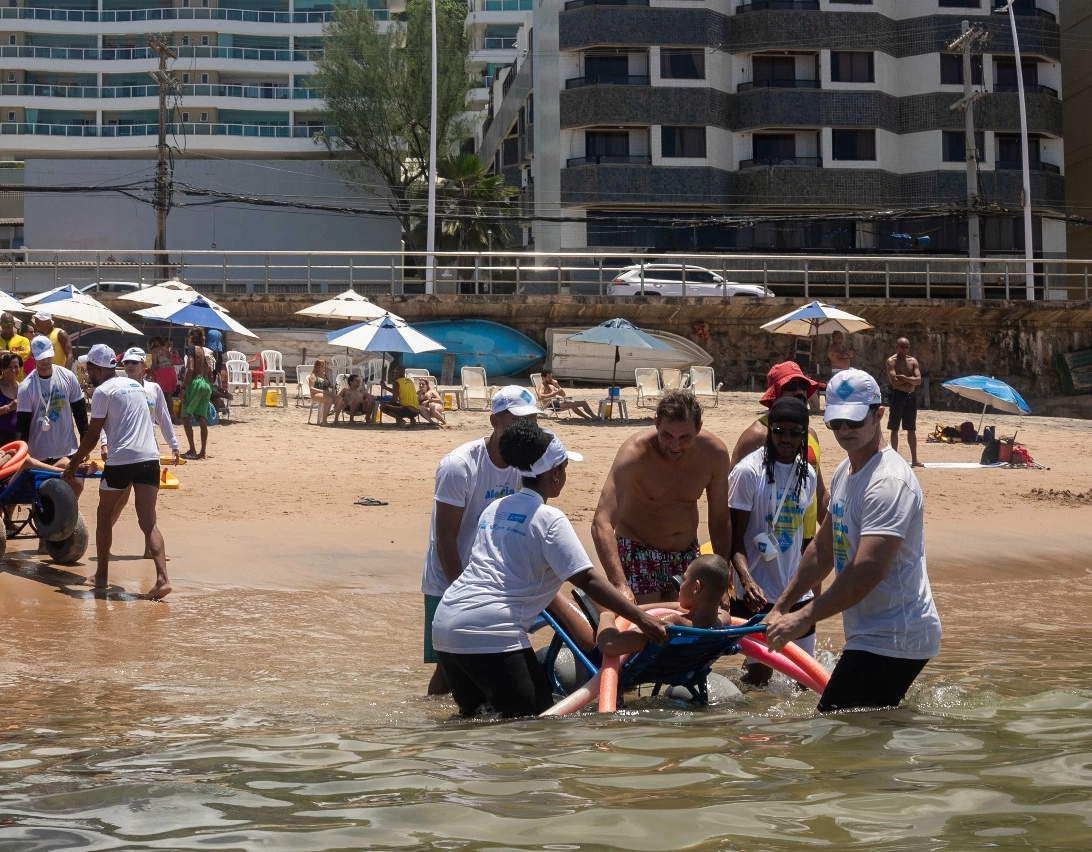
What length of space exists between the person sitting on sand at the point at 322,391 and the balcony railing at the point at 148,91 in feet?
115

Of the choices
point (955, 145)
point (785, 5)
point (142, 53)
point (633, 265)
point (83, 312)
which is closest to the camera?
point (83, 312)

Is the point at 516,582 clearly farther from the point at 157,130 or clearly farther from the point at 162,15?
the point at 162,15

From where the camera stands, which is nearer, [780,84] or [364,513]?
[364,513]

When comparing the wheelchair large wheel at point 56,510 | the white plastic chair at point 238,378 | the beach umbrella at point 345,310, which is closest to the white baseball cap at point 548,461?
the wheelchair large wheel at point 56,510

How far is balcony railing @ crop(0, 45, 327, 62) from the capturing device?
54875 millimetres

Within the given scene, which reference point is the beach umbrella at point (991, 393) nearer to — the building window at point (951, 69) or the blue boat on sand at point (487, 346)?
the blue boat on sand at point (487, 346)

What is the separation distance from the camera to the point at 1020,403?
18125mm

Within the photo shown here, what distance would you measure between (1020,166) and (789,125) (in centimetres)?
736

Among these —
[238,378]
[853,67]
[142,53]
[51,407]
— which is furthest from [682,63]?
[51,407]

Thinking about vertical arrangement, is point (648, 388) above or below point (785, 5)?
below

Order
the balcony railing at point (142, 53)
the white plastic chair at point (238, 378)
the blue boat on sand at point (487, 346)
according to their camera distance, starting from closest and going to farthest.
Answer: the white plastic chair at point (238, 378) → the blue boat on sand at point (487, 346) → the balcony railing at point (142, 53)

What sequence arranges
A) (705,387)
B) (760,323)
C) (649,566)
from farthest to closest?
(760,323)
(705,387)
(649,566)

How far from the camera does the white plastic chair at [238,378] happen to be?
833 inches

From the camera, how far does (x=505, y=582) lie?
16.6 feet
